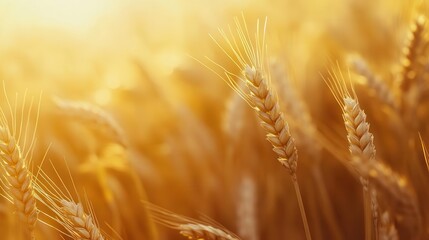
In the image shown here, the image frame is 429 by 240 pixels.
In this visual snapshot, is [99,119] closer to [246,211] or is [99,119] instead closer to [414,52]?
[246,211]

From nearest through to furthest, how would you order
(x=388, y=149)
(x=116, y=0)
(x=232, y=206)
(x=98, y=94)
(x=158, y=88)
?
1. (x=232, y=206)
2. (x=388, y=149)
3. (x=158, y=88)
4. (x=98, y=94)
5. (x=116, y=0)

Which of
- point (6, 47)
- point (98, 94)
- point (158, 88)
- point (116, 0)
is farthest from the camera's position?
point (116, 0)

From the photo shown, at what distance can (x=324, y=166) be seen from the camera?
2.13 m

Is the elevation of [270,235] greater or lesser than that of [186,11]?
lesser

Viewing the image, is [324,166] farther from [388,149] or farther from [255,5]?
[255,5]

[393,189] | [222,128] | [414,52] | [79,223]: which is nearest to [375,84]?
[414,52]

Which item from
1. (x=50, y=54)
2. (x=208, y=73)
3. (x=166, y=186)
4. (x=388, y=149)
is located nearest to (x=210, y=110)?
(x=208, y=73)

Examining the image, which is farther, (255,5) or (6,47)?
(255,5)

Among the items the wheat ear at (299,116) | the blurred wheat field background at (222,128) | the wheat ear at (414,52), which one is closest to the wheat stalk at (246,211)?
the blurred wheat field background at (222,128)

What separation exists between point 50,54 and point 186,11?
0.87 meters

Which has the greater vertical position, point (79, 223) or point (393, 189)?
point (393, 189)

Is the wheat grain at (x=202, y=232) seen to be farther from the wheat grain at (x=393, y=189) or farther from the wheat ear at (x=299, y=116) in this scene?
the wheat ear at (x=299, y=116)

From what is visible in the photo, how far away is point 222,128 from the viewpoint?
2117mm

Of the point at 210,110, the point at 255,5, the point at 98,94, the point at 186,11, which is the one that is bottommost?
the point at 98,94
